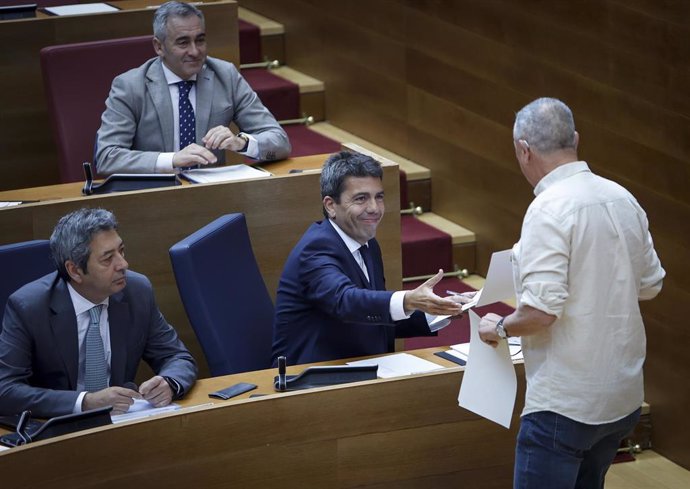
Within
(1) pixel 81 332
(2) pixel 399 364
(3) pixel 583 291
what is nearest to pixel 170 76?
(1) pixel 81 332

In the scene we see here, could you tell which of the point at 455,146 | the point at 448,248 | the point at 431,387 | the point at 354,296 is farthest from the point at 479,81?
the point at 431,387

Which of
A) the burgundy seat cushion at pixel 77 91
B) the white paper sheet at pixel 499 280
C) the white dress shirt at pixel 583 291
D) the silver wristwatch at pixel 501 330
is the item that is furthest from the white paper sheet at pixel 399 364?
the burgundy seat cushion at pixel 77 91

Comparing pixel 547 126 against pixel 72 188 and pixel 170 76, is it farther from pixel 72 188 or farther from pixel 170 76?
pixel 170 76

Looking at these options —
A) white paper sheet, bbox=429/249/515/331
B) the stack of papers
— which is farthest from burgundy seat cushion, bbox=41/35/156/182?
white paper sheet, bbox=429/249/515/331

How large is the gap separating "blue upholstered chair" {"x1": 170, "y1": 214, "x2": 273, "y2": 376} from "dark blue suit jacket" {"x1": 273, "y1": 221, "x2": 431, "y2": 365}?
0.44 feet

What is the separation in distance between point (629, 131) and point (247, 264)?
123 centimetres

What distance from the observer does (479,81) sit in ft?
15.5

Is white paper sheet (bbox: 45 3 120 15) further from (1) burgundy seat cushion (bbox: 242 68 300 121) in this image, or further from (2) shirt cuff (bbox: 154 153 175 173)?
(2) shirt cuff (bbox: 154 153 175 173)

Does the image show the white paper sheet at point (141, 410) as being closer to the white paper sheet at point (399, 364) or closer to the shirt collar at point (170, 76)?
the white paper sheet at point (399, 364)

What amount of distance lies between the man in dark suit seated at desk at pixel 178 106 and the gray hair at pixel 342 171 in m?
0.82

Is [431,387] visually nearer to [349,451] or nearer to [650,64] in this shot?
[349,451]

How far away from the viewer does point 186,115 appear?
4457 mm

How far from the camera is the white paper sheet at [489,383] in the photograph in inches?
109

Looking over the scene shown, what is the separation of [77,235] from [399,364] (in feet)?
2.75
